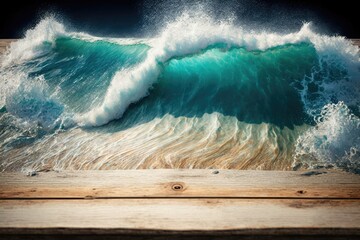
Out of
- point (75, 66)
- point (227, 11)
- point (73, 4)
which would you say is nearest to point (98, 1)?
point (73, 4)

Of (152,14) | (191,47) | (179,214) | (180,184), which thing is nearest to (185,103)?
(191,47)

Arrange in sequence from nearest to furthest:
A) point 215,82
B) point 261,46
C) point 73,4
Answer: point 215,82 → point 261,46 → point 73,4

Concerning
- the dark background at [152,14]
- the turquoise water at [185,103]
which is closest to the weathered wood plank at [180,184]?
the turquoise water at [185,103]

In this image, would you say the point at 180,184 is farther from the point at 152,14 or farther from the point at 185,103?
the point at 152,14

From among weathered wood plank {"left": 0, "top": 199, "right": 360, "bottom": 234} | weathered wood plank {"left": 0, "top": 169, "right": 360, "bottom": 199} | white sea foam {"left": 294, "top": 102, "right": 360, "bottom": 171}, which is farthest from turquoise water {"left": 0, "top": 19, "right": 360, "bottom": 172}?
weathered wood plank {"left": 0, "top": 199, "right": 360, "bottom": 234}

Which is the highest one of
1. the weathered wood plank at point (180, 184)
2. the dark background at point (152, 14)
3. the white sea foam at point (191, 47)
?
the dark background at point (152, 14)

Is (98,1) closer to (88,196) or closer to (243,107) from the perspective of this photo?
(243,107)

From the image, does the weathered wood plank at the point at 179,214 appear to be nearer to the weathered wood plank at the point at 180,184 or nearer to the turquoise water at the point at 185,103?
the weathered wood plank at the point at 180,184

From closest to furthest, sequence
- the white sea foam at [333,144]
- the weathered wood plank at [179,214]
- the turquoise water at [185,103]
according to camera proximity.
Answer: the weathered wood plank at [179,214]
the white sea foam at [333,144]
the turquoise water at [185,103]

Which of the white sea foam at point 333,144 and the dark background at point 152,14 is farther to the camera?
the dark background at point 152,14
